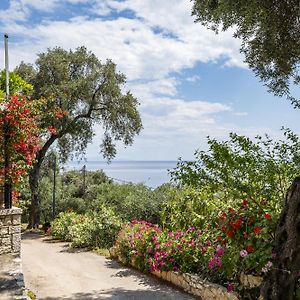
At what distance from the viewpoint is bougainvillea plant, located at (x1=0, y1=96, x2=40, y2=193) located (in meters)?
7.79

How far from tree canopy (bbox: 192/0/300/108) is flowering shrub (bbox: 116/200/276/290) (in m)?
1.96

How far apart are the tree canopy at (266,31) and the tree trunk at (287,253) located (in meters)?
2.22

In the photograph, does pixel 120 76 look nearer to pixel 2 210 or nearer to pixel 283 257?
pixel 2 210

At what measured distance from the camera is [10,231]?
7762 mm

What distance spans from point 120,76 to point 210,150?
12823 millimetres

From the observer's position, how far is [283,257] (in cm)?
437

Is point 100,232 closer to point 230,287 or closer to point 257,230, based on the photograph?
point 230,287

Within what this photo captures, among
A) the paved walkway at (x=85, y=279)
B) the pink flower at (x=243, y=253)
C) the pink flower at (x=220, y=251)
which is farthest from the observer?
the paved walkway at (x=85, y=279)

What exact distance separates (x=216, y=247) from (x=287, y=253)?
2.56m

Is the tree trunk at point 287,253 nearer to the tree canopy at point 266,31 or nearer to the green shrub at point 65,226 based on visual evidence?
the tree canopy at point 266,31

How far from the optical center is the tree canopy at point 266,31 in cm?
565

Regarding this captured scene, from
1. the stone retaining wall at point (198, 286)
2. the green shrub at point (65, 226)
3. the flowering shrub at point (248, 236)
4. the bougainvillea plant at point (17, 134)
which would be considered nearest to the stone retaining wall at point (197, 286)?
the stone retaining wall at point (198, 286)

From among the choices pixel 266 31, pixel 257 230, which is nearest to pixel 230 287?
pixel 257 230

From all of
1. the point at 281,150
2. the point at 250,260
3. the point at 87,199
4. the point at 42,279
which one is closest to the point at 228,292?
the point at 250,260
